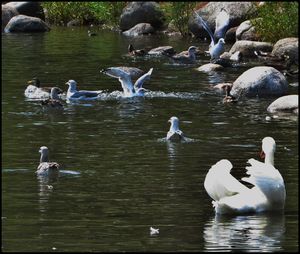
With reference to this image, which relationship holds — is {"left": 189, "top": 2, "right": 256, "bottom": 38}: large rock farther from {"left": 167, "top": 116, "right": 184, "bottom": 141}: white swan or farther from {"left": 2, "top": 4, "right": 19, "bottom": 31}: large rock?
{"left": 167, "top": 116, "right": 184, "bottom": 141}: white swan

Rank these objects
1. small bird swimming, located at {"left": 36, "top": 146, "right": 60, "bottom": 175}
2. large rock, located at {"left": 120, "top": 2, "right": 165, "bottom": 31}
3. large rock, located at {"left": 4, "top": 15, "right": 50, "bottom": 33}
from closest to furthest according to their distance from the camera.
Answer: small bird swimming, located at {"left": 36, "top": 146, "right": 60, "bottom": 175}
large rock, located at {"left": 4, "top": 15, "right": 50, "bottom": 33}
large rock, located at {"left": 120, "top": 2, "right": 165, "bottom": 31}

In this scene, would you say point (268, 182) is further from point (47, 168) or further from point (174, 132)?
point (174, 132)

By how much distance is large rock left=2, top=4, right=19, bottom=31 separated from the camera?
56031mm

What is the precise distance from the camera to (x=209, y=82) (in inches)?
1266

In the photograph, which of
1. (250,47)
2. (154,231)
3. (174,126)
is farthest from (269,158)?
(250,47)

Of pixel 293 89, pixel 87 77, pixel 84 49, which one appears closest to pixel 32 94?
pixel 87 77

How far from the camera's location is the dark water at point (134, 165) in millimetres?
13727

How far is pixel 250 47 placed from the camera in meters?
39.7

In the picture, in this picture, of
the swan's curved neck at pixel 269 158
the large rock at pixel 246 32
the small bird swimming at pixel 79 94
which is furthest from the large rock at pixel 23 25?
the swan's curved neck at pixel 269 158

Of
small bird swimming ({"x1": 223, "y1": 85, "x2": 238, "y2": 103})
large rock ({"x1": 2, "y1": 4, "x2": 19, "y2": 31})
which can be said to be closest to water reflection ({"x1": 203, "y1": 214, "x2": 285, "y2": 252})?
small bird swimming ({"x1": 223, "y1": 85, "x2": 238, "y2": 103})

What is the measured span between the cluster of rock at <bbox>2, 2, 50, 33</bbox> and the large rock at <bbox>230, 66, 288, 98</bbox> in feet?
79.8

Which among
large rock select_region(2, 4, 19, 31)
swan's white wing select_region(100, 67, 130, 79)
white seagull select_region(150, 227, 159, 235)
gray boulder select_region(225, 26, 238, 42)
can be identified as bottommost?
white seagull select_region(150, 227, 159, 235)

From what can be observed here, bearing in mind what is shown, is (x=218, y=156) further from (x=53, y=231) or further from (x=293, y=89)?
(x=293, y=89)

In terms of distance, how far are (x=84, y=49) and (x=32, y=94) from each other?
1449 centimetres
